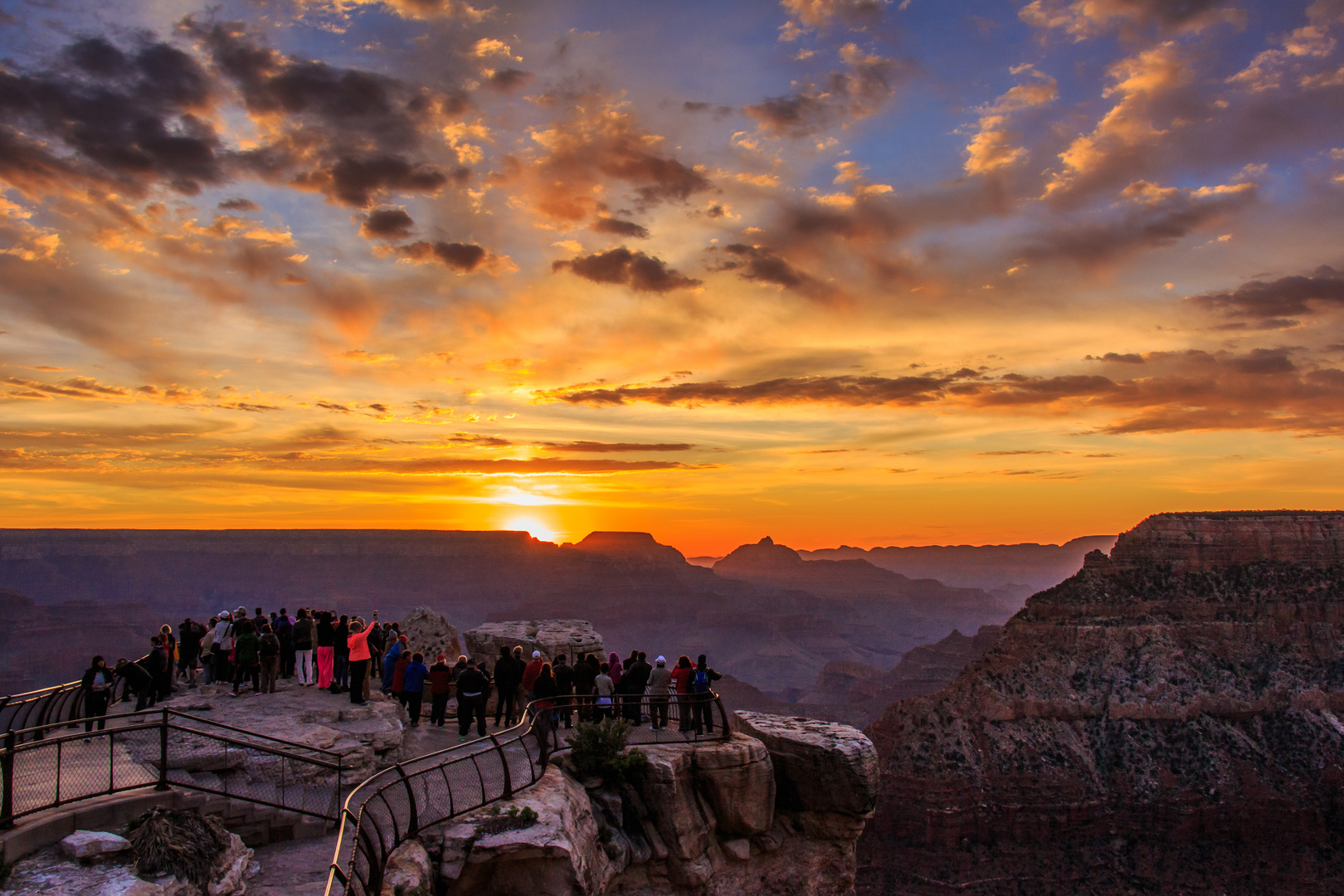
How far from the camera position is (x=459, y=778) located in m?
13.0

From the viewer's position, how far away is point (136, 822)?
368 inches

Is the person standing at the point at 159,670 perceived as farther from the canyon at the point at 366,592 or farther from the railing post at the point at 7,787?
the canyon at the point at 366,592

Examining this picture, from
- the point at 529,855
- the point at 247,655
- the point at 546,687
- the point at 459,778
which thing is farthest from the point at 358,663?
the point at 529,855

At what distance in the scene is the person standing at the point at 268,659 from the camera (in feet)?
59.9

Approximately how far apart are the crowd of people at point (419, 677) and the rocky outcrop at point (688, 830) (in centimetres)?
142

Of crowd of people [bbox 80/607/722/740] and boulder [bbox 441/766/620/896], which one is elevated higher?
crowd of people [bbox 80/607/722/740]

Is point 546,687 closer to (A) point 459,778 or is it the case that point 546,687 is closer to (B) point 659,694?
(B) point 659,694

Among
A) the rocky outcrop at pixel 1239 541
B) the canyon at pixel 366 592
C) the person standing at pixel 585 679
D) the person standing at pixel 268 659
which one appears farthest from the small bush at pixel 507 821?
the canyon at pixel 366 592

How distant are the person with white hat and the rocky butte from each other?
131ft

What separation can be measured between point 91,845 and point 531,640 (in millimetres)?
14501

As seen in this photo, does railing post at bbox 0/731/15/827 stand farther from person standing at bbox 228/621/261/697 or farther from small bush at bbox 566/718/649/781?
person standing at bbox 228/621/261/697

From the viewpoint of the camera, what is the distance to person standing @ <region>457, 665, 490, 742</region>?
53.8 ft

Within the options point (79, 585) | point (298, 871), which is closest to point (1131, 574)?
point (298, 871)

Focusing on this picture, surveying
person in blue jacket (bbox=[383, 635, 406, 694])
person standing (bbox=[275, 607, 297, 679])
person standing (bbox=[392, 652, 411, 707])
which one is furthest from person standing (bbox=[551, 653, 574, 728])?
person standing (bbox=[275, 607, 297, 679])
